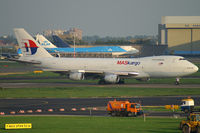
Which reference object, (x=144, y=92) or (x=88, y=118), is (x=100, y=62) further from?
(x=88, y=118)

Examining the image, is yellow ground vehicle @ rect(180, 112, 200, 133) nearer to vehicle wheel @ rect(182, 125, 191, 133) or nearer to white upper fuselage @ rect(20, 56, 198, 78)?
vehicle wheel @ rect(182, 125, 191, 133)

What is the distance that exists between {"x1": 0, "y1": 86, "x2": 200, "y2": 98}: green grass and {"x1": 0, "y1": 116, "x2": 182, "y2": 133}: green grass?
16.8 meters

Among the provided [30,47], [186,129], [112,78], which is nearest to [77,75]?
[112,78]

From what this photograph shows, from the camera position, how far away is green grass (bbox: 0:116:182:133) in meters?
28.1

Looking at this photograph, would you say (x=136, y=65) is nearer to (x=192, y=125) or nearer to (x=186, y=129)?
(x=192, y=125)

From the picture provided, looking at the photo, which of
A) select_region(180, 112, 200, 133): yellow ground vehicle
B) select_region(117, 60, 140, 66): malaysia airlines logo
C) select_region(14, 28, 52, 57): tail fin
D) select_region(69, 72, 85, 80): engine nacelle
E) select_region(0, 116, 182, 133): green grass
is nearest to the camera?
select_region(180, 112, 200, 133): yellow ground vehicle

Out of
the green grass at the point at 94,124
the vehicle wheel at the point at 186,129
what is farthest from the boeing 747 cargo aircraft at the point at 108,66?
the vehicle wheel at the point at 186,129

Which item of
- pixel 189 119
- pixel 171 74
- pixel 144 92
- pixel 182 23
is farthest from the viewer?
pixel 182 23

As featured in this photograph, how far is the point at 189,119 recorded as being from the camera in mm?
27219

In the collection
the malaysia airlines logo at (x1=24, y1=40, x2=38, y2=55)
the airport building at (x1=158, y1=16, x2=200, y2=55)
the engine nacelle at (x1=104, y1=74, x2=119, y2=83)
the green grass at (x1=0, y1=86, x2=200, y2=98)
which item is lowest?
the green grass at (x1=0, y1=86, x2=200, y2=98)

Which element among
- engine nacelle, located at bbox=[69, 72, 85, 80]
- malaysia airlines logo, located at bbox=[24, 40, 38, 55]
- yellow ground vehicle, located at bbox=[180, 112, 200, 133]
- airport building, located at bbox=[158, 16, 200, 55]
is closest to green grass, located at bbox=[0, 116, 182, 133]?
yellow ground vehicle, located at bbox=[180, 112, 200, 133]

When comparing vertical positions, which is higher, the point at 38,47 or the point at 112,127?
the point at 38,47

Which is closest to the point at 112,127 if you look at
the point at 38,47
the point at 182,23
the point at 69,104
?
the point at 69,104

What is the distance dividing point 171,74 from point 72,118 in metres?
32.4
